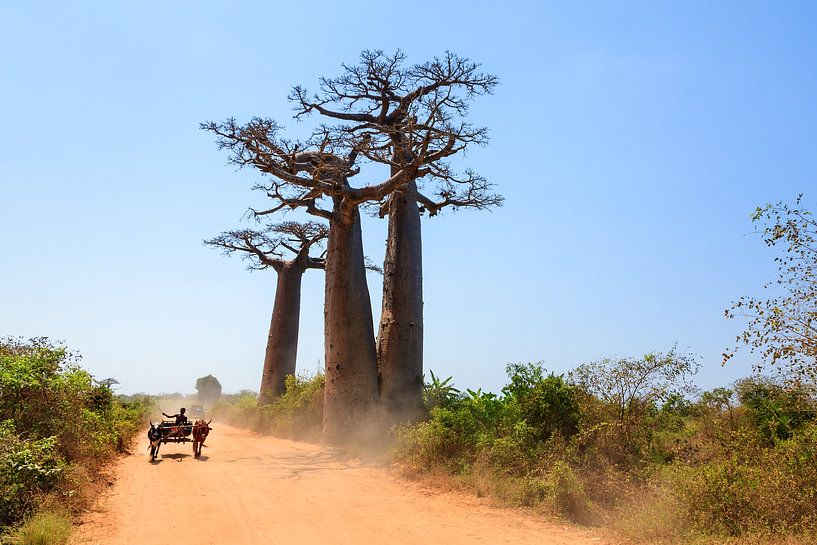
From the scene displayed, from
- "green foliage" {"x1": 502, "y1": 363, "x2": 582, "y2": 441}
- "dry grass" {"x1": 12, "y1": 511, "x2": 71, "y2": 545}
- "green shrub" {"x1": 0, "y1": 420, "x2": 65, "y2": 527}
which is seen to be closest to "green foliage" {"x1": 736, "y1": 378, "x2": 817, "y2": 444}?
"green foliage" {"x1": 502, "y1": 363, "x2": 582, "y2": 441}

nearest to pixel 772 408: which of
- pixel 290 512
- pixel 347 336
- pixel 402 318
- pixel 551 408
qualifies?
pixel 551 408

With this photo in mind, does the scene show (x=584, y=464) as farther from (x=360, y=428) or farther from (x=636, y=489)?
(x=360, y=428)

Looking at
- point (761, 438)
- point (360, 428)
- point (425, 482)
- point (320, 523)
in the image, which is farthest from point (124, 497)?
point (761, 438)

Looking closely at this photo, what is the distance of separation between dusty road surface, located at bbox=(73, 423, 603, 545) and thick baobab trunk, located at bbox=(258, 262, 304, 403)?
28.4 ft

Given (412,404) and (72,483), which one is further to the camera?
(412,404)

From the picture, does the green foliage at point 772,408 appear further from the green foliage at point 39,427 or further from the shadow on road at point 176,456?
the shadow on road at point 176,456

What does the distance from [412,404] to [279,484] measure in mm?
3967

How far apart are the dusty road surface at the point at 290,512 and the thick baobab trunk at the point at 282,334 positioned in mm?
8651

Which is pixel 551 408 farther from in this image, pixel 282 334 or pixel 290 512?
pixel 282 334

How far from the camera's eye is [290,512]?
17.3 feet

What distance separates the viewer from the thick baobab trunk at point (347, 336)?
1045 cm

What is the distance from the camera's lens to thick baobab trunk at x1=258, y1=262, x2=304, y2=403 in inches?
669

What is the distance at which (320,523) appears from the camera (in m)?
4.89

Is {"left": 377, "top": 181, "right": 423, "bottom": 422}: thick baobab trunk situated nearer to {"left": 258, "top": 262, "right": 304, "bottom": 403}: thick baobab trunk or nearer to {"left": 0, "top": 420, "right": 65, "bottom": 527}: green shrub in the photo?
{"left": 0, "top": 420, "right": 65, "bottom": 527}: green shrub
